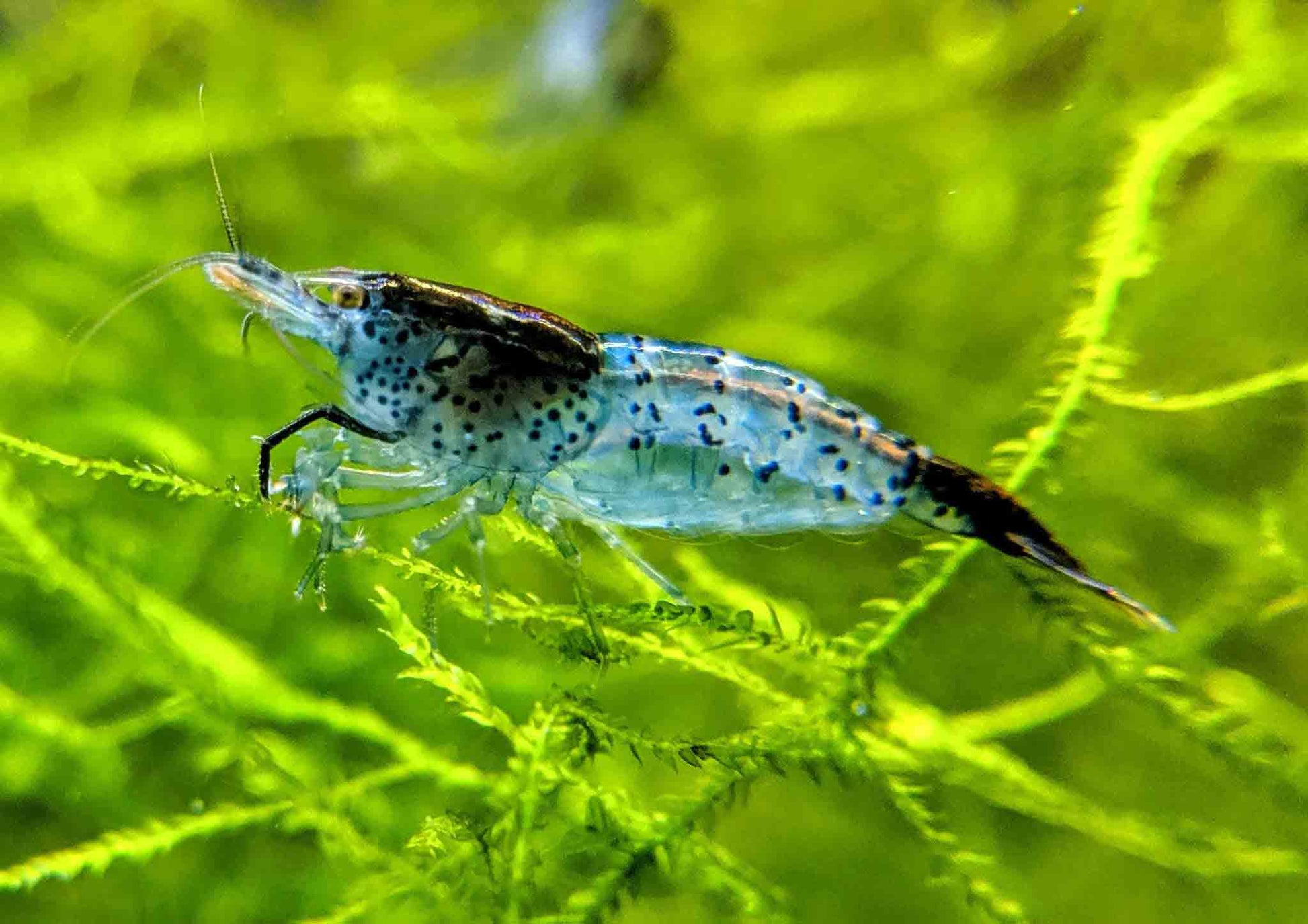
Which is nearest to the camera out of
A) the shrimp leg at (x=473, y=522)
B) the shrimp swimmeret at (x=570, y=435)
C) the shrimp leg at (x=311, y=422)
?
the shrimp leg at (x=311, y=422)

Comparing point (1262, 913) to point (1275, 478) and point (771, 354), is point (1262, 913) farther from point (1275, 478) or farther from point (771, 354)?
point (771, 354)

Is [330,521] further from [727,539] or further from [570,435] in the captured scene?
[727,539]

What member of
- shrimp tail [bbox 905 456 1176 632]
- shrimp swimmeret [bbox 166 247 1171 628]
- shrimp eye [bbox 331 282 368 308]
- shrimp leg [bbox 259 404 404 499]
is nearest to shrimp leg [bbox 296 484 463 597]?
shrimp swimmeret [bbox 166 247 1171 628]

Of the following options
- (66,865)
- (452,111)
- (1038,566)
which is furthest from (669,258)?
(66,865)

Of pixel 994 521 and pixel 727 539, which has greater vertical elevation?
pixel 994 521

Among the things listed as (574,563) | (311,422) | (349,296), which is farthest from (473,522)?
(349,296)

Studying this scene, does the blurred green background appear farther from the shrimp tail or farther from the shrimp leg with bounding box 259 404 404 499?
the shrimp leg with bounding box 259 404 404 499

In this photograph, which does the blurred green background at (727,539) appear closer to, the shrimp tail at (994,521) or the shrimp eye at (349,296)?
the shrimp tail at (994,521)

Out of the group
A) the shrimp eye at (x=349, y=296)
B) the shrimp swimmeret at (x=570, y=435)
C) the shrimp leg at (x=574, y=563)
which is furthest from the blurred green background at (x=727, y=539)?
the shrimp eye at (x=349, y=296)
